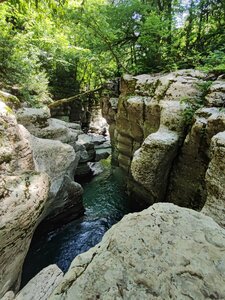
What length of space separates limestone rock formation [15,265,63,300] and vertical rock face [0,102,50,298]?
0.68 meters

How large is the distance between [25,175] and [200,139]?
479 centimetres

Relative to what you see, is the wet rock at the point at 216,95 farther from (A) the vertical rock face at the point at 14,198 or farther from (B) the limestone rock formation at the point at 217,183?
(A) the vertical rock face at the point at 14,198

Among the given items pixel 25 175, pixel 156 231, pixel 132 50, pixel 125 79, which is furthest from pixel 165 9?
pixel 156 231

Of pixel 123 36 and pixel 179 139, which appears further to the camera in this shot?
pixel 123 36

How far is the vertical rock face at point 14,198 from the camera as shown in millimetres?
3821

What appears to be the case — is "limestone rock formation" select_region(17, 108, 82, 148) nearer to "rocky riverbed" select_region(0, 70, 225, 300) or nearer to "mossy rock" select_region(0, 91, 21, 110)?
"rocky riverbed" select_region(0, 70, 225, 300)

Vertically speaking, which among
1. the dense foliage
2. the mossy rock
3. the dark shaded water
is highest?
the dense foliage

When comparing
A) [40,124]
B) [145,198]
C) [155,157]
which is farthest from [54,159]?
[145,198]

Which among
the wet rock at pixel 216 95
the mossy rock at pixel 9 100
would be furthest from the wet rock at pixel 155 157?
the mossy rock at pixel 9 100

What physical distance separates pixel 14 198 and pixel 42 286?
5.27ft

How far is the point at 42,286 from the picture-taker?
11.8ft

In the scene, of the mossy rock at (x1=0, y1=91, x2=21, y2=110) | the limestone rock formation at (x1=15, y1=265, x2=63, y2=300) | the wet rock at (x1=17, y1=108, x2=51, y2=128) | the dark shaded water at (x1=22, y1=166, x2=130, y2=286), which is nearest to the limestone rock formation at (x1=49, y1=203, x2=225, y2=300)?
the limestone rock formation at (x1=15, y1=265, x2=63, y2=300)

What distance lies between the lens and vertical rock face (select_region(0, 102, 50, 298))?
3.82 meters

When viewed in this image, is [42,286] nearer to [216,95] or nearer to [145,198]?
[145,198]
